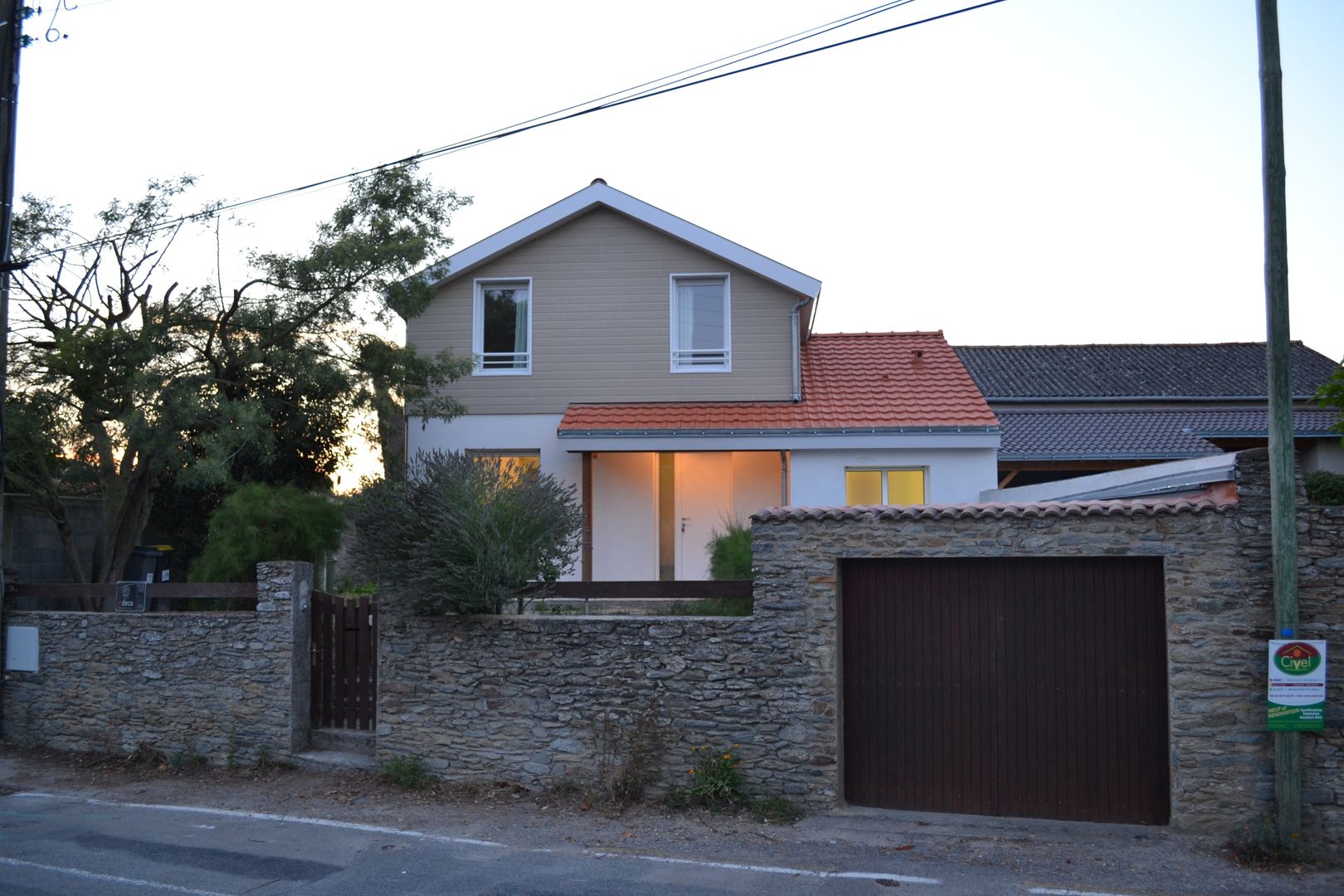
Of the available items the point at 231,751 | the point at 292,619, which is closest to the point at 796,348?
the point at 292,619

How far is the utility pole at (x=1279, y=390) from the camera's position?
7.82 metres

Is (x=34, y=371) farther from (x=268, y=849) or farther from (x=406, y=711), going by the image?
(x=268, y=849)

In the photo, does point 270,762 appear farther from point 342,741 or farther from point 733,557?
point 733,557

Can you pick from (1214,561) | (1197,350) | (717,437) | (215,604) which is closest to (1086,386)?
(1197,350)

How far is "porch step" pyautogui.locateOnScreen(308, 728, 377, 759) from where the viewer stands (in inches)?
432

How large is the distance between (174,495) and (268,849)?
31.2ft

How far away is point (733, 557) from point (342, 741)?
187 inches

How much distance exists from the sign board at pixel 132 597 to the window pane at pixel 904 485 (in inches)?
396

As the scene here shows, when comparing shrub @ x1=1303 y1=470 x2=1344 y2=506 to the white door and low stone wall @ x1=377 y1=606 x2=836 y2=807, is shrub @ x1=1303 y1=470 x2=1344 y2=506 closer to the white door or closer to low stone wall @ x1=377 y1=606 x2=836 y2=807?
low stone wall @ x1=377 y1=606 x2=836 y2=807

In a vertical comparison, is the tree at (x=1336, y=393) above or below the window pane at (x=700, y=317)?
below

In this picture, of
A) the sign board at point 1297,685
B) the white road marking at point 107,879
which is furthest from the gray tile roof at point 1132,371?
the white road marking at point 107,879

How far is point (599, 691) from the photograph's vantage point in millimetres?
9680

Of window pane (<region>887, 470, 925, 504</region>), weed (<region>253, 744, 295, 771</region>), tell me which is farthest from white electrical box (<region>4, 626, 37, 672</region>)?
window pane (<region>887, 470, 925, 504</region>)

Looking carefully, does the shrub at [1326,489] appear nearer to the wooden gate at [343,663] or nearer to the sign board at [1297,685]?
the sign board at [1297,685]
